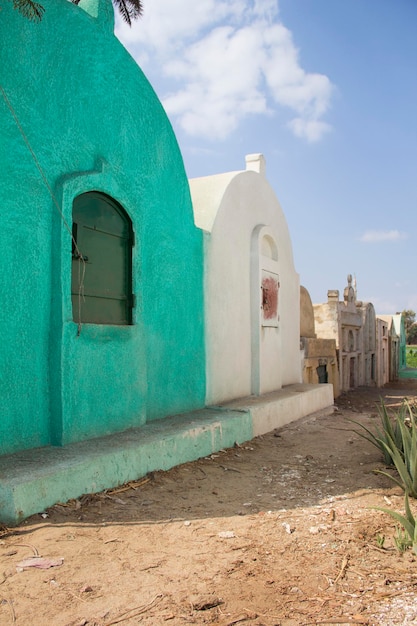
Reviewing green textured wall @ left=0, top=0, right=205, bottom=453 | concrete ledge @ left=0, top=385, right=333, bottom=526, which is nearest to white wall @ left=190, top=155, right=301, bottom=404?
concrete ledge @ left=0, top=385, right=333, bottom=526

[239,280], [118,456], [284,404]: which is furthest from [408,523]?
[239,280]

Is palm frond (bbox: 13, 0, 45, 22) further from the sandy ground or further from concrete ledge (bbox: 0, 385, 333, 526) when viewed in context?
the sandy ground

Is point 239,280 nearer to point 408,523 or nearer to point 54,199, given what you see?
point 54,199

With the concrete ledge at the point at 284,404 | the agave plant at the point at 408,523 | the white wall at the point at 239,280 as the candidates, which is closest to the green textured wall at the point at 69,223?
the white wall at the point at 239,280

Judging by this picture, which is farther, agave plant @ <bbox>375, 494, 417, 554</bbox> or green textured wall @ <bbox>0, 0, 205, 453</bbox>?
green textured wall @ <bbox>0, 0, 205, 453</bbox>

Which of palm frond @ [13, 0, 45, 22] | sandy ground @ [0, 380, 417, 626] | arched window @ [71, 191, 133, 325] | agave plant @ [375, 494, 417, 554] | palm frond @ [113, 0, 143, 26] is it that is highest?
palm frond @ [113, 0, 143, 26]

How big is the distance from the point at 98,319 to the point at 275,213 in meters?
5.42

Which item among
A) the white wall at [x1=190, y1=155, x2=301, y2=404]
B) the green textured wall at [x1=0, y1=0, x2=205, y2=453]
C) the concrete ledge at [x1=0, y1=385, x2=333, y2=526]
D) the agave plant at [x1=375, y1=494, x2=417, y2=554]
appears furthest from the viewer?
the white wall at [x1=190, y1=155, x2=301, y2=404]

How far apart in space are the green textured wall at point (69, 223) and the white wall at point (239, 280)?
1.11 meters

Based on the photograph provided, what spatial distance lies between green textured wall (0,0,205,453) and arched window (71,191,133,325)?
0.12 m

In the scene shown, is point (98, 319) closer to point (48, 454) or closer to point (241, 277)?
point (48, 454)

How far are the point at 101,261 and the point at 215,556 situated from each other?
299 cm

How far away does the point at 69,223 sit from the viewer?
4.64 meters

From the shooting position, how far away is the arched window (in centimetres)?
483
